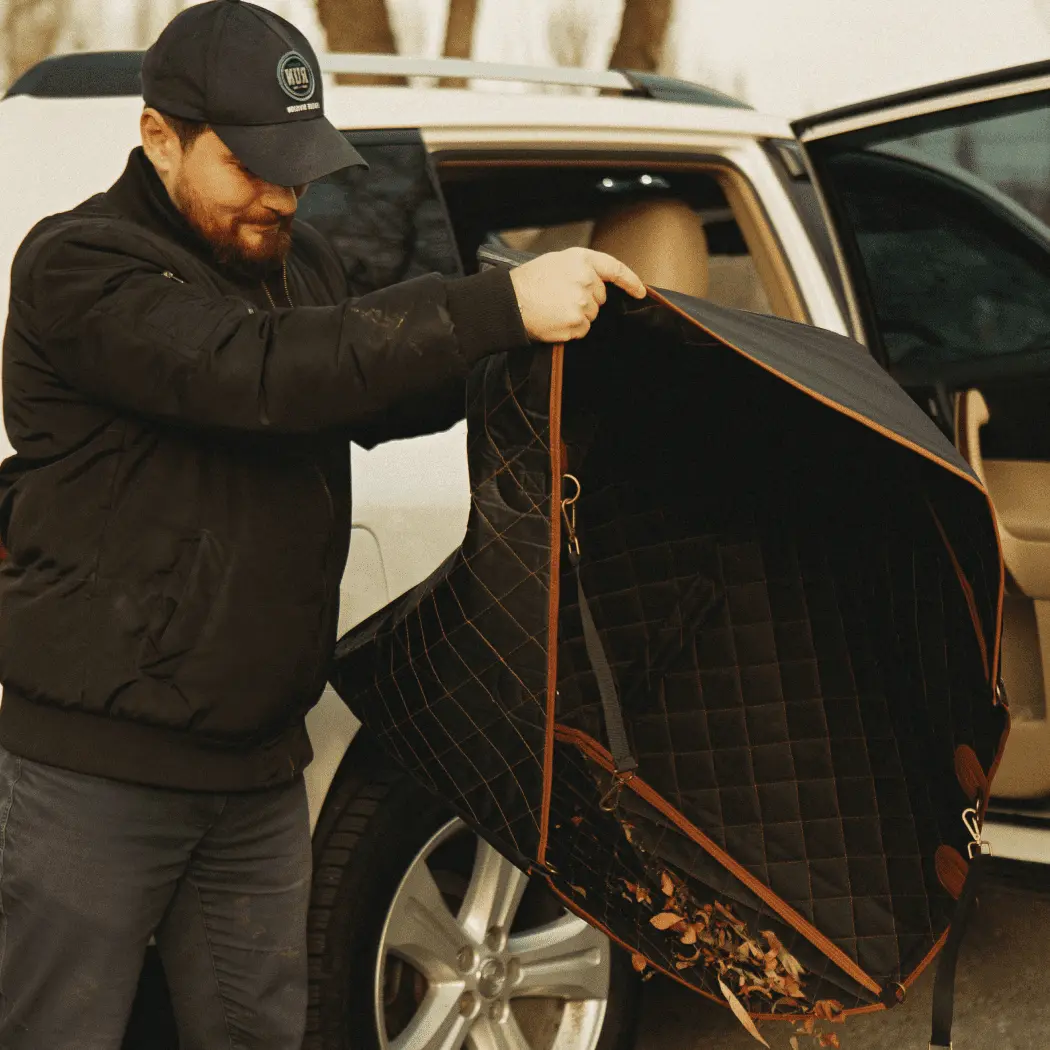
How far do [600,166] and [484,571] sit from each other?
128 centimetres

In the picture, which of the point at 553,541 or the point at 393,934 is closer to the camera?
the point at 553,541

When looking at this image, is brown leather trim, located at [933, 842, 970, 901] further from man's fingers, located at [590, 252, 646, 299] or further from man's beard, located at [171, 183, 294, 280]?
man's beard, located at [171, 183, 294, 280]

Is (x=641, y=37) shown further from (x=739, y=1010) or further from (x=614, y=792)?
(x=739, y=1010)

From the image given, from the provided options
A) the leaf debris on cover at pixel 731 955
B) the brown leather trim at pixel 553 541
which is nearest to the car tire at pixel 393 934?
the leaf debris on cover at pixel 731 955

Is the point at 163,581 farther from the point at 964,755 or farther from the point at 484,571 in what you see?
the point at 964,755

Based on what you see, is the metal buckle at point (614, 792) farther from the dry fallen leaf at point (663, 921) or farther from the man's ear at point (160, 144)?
the man's ear at point (160, 144)

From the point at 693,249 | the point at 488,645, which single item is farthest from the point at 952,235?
the point at 488,645

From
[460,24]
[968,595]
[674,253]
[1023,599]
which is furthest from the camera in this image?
[460,24]

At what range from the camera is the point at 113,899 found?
1.91 metres

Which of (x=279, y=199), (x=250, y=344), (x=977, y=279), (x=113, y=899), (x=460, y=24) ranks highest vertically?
(x=279, y=199)

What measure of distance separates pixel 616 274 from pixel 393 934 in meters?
1.21

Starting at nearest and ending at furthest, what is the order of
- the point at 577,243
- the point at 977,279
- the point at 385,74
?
the point at 385,74 < the point at 977,279 < the point at 577,243

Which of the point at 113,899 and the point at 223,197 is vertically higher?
the point at 223,197

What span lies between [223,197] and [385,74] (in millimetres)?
970
